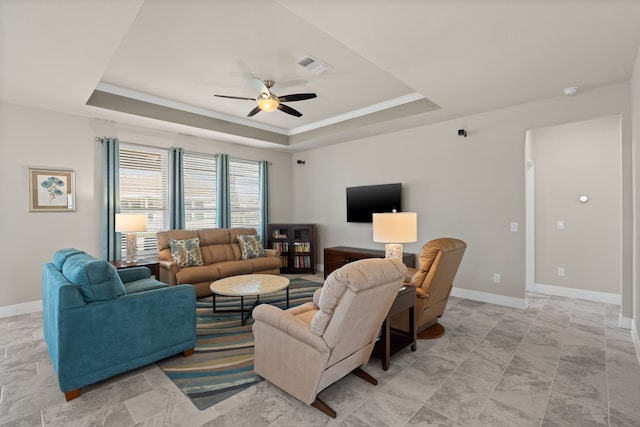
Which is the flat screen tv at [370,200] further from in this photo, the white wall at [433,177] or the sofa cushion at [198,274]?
the sofa cushion at [198,274]

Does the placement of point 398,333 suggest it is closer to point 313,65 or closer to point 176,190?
point 313,65

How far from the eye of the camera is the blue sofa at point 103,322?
2102 mm

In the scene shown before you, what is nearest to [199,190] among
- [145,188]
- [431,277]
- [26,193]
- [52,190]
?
[145,188]

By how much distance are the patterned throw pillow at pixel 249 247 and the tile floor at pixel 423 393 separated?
9.21 ft

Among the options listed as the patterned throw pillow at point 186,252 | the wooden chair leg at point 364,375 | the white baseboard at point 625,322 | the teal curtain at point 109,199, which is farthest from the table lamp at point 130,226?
the white baseboard at point 625,322

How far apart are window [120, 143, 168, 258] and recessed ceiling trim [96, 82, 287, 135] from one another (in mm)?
888

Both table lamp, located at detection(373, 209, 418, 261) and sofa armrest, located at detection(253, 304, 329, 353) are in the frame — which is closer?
sofa armrest, located at detection(253, 304, 329, 353)

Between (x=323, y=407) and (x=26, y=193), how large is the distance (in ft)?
15.1

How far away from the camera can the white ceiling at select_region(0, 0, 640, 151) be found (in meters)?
2.20

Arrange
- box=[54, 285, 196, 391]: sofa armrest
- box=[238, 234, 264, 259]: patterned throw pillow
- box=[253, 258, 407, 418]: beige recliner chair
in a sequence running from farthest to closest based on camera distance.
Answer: box=[238, 234, 264, 259]: patterned throw pillow → box=[54, 285, 196, 391]: sofa armrest → box=[253, 258, 407, 418]: beige recliner chair

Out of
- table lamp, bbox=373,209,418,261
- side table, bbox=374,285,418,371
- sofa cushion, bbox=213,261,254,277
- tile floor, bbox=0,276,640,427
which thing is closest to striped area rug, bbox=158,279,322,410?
tile floor, bbox=0,276,640,427

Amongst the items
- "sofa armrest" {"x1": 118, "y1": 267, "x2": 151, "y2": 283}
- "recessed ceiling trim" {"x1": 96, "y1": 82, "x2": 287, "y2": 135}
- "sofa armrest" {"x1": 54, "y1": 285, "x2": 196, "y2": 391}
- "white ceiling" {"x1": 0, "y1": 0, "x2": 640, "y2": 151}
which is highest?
"recessed ceiling trim" {"x1": 96, "y1": 82, "x2": 287, "y2": 135}

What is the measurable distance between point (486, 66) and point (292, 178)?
488 centimetres

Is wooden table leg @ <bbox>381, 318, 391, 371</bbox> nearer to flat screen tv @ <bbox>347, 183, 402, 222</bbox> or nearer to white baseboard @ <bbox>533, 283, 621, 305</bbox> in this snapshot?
flat screen tv @ <bbox>347, 183, 402, 222</bbox>
